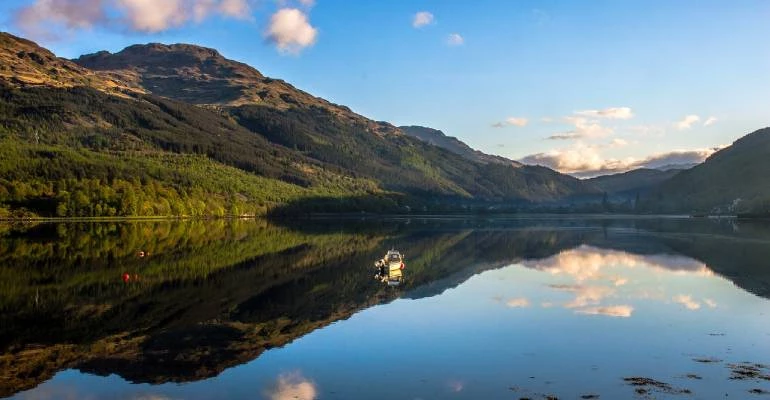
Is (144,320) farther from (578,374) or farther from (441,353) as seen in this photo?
(578,374)

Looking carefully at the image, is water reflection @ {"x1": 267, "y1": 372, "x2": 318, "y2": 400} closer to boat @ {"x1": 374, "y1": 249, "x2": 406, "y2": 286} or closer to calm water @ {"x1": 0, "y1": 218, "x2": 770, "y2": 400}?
calm water @ {"x1": 0, "y1": 218, "x2": 770, "y2": 400}

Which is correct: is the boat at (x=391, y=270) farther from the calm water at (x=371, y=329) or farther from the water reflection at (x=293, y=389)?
the water reflection at (x=293, y=389)

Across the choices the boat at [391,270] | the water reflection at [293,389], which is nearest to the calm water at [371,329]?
the water reflection at [293,389]

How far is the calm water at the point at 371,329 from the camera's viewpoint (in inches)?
1054

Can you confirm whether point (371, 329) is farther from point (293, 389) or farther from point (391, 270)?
point (391, 270)

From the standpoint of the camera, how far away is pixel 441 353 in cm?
3291

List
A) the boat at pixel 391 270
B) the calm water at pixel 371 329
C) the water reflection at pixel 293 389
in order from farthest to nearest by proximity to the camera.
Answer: the boat at pixel 391 270 < the calm water at pixel 371 329 < the water reflection at pixel 293 389

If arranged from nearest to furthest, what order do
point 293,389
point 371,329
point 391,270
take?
1. point 293,389
2. point 371,329
3. point 391,270

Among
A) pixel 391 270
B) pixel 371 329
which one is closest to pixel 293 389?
pixel 371 329

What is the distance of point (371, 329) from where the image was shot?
39.3 m

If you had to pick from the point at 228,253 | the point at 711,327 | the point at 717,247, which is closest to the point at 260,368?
the point at 711,327

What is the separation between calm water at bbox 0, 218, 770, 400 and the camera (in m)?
26.8

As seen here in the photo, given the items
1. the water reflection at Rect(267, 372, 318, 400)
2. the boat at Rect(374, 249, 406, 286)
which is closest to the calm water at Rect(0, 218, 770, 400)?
the water reflection at Rect(267, 372, 318, 400)

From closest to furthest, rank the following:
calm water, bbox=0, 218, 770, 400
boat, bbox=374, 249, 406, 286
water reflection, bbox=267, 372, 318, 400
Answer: water reflection, bbox=267, 372, 318, 400
calm water, bbox=0, 218, 770, 400
boat, bbox=374, 249, 406, 286
